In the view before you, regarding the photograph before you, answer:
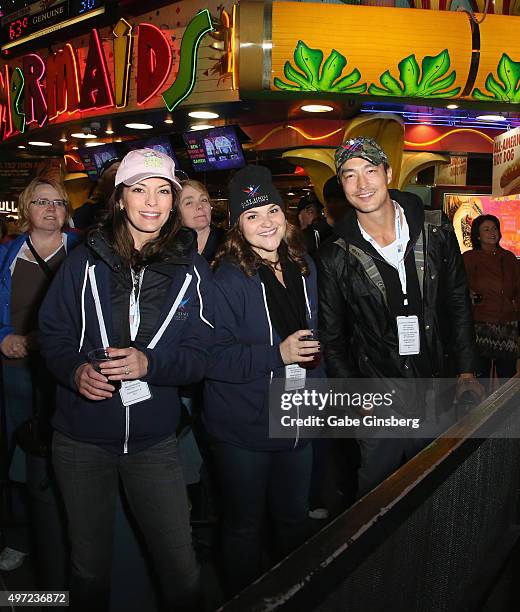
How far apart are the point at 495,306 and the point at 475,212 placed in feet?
15.2

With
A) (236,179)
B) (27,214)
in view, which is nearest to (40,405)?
(27,214)

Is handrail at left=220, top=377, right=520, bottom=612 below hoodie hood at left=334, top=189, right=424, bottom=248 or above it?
below

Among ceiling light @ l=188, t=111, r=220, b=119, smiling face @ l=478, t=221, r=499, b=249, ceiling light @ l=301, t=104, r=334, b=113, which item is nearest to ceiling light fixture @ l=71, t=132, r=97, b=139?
ceiling light @ l=188, t=111, r=220, b=119

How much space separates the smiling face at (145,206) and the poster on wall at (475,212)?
877cm

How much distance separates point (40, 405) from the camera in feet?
10.8

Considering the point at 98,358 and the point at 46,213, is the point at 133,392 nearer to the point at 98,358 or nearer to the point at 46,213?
the point at 98,358

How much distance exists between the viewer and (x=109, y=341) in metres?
2.29

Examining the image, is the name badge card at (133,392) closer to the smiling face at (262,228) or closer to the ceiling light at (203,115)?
the smiling face at (262,228)

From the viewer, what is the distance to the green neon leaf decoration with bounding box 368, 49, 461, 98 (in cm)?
632

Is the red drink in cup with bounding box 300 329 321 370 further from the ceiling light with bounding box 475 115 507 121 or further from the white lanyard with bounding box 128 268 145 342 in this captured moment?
the ceiling light with bounding box 475 115 507 121

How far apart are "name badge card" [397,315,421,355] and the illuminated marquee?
211 inches

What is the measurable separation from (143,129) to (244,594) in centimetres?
1033

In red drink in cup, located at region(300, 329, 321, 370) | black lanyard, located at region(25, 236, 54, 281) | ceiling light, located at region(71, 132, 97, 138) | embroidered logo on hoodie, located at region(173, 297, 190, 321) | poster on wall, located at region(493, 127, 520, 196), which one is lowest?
red drink in cup, located at region(300, 329, 321, 370)

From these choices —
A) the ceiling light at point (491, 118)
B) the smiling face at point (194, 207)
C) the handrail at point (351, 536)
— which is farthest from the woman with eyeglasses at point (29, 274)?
the ceiling light at point (491, 118)
